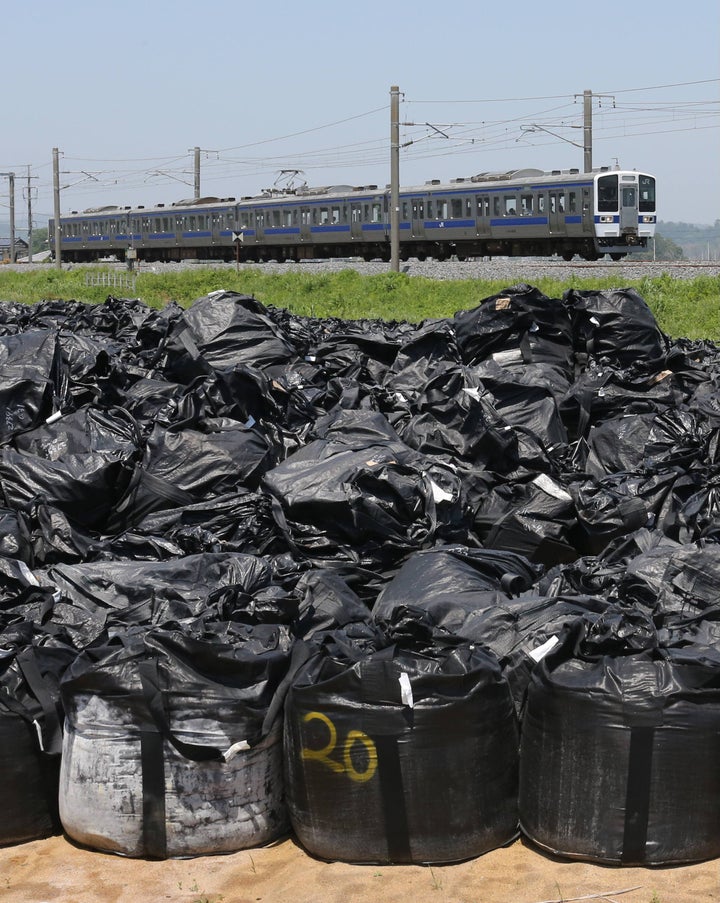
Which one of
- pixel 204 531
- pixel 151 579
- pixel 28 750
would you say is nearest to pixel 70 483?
pixel 204 531

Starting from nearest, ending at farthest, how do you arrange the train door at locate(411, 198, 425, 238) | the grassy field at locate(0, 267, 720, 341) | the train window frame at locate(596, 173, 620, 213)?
the grassy field at locate(0, 267, 720, 341) → the train window frame at locate(596, 173, 620, 213) → the train door at locate(411, 198, 425, 238)

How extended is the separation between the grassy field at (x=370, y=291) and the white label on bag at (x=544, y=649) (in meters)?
10.8

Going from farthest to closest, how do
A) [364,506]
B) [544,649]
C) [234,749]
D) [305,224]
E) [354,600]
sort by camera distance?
[305,224] → [364,506] → [354,600] → [544,649] → [234,749]

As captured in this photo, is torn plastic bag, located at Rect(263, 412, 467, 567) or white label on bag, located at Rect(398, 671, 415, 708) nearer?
white label on bag, located at Rect(398, 671, 415, 708)

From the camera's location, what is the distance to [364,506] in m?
4.79

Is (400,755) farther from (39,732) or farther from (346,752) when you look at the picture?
(39,732)

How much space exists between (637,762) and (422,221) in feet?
103

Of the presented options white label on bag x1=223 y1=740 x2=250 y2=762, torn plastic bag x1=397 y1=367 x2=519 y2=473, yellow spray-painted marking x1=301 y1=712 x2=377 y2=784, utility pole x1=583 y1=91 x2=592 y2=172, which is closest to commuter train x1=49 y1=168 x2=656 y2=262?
utility pole x1=583 y1=91 x2=592 y2=172

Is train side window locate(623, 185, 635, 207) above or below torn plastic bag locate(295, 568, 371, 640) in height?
above

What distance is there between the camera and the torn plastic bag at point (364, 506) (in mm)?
4797

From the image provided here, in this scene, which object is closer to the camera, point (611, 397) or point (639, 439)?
point (639, 439)

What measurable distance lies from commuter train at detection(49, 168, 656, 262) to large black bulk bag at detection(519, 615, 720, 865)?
77.8 feet

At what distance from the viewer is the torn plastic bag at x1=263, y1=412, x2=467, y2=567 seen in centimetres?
480

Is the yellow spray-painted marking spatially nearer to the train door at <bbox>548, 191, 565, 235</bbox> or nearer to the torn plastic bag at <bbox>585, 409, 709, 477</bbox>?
the torn plastic bag at <bbox>585, 409, 709, 477</bbox>
